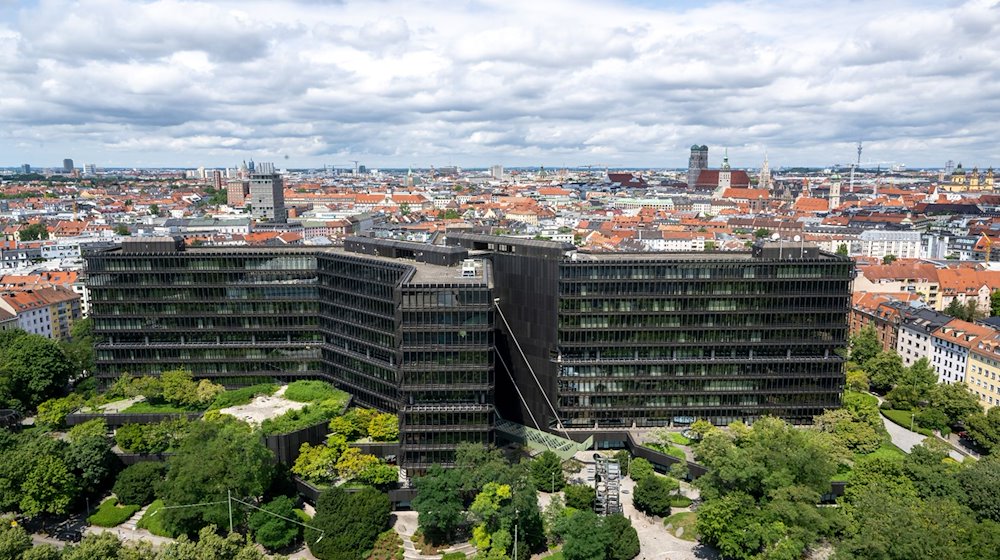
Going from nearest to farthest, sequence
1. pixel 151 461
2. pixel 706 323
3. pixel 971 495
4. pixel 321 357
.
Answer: pixel 971 495
pixel 151 461
pixel 706 323
pixel 321 357

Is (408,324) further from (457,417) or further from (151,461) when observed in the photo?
(151,461)

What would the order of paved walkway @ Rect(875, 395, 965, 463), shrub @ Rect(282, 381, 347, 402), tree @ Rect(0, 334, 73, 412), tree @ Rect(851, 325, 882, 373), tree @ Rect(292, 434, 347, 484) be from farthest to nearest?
1. tree @ Rect(851, 325, 882, 373)
2. tree @ Rect(0, 334, 73, 412)
3. shrub @ Rect(282, 381, 347, 402)
4. paved walkway @ Rect(875, 395, 965, 463)
5. tree @ Rect(292, 434, 347, 484)

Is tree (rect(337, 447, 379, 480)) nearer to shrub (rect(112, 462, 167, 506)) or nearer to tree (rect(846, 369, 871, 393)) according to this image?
shrub (rect(112, 462, 167, 506))

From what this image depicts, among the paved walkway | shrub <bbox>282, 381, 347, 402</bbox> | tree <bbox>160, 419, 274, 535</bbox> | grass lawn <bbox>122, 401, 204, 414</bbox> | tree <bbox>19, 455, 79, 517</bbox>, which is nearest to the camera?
tree <bbox>160, 419, 274, 535</bbox>

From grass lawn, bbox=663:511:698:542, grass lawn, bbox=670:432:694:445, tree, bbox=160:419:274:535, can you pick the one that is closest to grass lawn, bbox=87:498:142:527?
tree, bbox=160:419:274:535

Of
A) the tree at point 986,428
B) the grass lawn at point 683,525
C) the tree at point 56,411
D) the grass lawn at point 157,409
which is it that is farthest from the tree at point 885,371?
the tree at point 56,411

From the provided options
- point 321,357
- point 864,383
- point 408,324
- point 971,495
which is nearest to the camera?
point 971,495

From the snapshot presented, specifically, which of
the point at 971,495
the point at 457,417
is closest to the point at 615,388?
the point at 457,417
